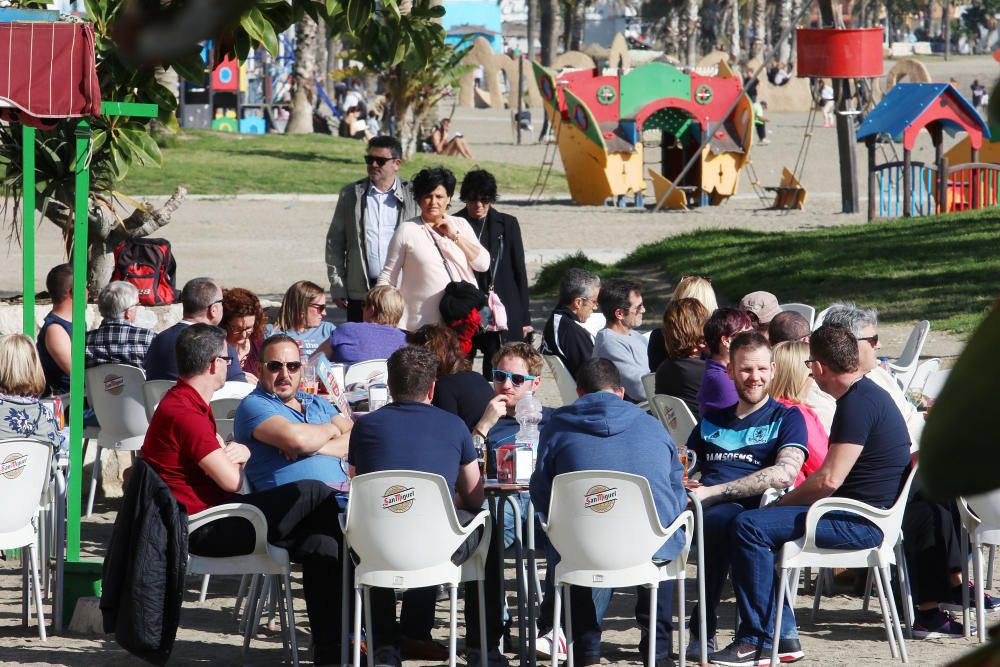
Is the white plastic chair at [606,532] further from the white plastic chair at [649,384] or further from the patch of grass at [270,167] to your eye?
the patch of grass at [270,167]

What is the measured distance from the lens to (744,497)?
17.4 ft

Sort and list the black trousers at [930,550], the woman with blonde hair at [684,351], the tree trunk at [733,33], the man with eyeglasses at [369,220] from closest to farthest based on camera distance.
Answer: the black trousers at [930,550] → the woman with blonde hair at [684,351] → the man with eyeglasses at [369,220] → the tree trunk at [733,33]

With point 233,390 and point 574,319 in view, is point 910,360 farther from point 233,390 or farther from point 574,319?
point 233,390

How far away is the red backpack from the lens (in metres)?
10.2

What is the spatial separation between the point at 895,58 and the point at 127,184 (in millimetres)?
76615

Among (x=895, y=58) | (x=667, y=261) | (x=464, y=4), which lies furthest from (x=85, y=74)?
(x=895, y=58)

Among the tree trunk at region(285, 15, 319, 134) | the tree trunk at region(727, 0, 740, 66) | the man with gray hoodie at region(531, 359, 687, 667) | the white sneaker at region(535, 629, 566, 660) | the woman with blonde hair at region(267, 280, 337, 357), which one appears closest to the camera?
the man with gray hoodie at region(531, 359, 687, 667)

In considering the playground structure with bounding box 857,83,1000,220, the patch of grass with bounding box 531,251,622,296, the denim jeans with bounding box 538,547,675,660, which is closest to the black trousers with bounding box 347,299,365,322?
the denim jeans with bounding box 538,547,675,660

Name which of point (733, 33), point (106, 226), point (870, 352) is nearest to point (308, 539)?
point (870, 352)

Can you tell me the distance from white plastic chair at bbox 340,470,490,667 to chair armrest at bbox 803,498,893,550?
1.25 m

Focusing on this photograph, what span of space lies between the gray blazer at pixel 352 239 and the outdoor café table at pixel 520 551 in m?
3.13

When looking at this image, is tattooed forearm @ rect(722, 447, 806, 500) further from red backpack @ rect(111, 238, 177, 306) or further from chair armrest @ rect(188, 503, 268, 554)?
red backpack @ rect(111, 238, 177, 306)

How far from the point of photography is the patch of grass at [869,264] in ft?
43.3

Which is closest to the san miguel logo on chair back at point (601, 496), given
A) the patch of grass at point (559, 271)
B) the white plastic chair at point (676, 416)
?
the white plastic chair at point (676, 416)
